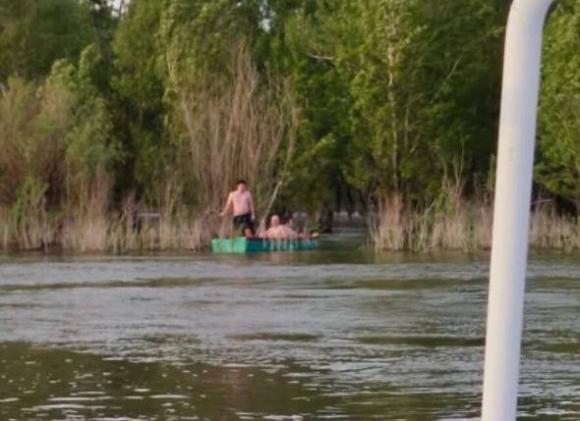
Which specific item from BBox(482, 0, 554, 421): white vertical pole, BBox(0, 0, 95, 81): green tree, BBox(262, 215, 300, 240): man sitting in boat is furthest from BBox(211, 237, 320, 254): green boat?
BBox(482, 0, 554, 421): white vertical pole

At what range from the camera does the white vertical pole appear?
135 inches

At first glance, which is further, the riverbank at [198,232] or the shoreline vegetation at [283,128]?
the shoreline vegetation at [283,128]

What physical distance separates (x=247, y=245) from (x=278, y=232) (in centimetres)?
110

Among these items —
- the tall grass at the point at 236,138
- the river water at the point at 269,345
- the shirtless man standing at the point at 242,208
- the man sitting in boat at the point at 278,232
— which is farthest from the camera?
the tall grass at the point at 236,138

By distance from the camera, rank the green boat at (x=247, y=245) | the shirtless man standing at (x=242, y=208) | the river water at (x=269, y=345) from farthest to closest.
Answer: the shirtless man standing at (x=242, y=208), the green boat at (x=247, y=245), the river water at (x=269, y=345)

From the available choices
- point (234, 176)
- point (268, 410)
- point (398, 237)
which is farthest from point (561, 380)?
point (234, 176)

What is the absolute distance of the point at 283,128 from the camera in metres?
41.1

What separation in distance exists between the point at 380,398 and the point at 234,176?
29.0 m

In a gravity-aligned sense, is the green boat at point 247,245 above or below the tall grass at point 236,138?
below

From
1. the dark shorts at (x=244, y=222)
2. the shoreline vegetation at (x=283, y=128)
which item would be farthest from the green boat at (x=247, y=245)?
the shoreline vegetation at (x=283, y=128)

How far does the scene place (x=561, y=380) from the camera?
41.5 ft

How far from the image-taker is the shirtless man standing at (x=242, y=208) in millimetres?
36688

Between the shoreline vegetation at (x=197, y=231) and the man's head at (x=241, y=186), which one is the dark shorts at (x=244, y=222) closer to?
the man's head at (x=241, y=186)

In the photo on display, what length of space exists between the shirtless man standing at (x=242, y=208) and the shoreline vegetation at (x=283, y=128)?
105 cm
